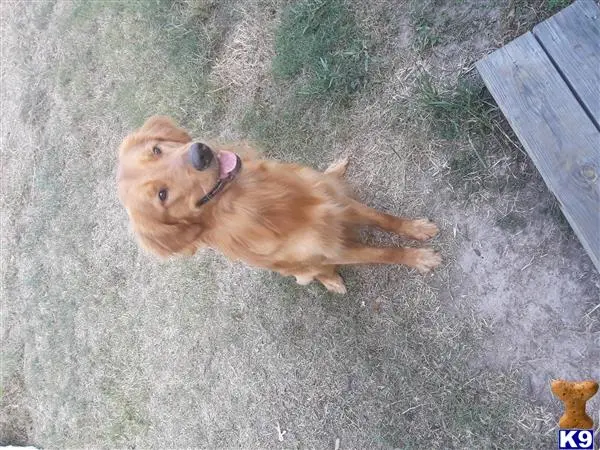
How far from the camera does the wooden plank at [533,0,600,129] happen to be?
8.77ft

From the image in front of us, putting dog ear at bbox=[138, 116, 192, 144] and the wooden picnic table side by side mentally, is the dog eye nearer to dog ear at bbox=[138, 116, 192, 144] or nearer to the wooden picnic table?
dog ear at bbox=[138, 116, 192, 144]

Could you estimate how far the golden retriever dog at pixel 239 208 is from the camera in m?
2.83

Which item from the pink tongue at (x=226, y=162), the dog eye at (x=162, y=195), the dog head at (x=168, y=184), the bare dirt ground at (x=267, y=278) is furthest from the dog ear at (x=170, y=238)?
the bare dirt ground at (x=267, y=278)

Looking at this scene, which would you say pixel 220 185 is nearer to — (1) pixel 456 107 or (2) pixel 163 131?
(2) pixel 163 131

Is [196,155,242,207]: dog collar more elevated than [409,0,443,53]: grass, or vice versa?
[409,0,443,53]: grass

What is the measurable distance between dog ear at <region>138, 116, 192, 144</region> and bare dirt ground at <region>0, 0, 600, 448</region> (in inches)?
44.0

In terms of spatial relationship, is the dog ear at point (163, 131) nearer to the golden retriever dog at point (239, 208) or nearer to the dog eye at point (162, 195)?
the golden retriever dog at point (239, 208)

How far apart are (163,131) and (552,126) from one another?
2.21 meters

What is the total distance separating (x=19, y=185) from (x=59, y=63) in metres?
1.58

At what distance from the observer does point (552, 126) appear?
9.08ft

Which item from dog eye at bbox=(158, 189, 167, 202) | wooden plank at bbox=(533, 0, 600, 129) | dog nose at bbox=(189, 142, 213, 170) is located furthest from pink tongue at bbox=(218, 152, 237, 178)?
wooden plank at bbox=(533, 0, 600, 129)

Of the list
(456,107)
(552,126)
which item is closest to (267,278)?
(456,107)

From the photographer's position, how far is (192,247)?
3.07 metres

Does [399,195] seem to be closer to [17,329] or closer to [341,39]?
[341,39]
